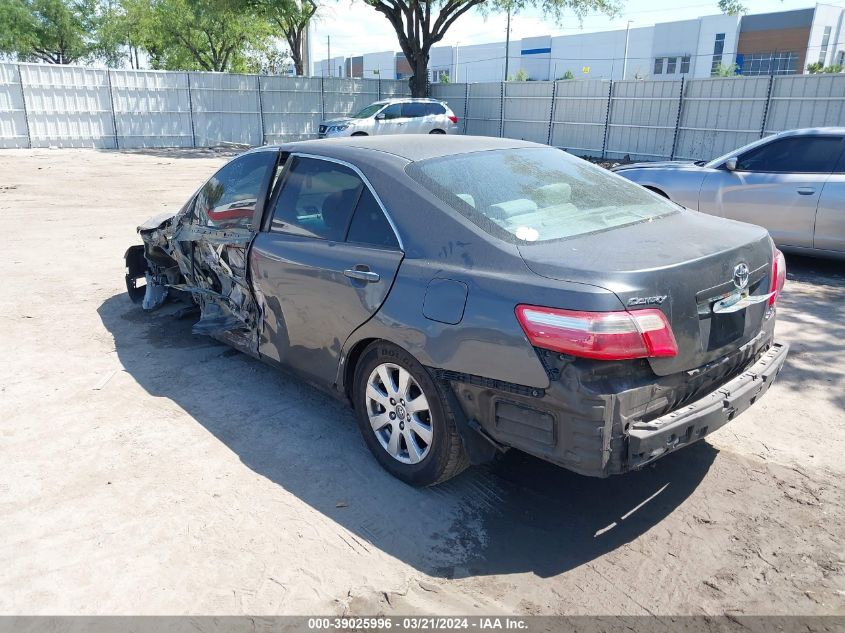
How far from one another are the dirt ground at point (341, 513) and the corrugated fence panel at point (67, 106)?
21309mm

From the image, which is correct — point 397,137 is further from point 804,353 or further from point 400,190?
point 804,353

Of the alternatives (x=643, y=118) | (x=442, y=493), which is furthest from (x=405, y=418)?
(x=643, y=118)

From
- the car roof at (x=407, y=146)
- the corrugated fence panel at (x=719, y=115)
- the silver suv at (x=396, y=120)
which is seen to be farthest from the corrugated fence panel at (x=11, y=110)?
the car roof at (x=407, y=146)

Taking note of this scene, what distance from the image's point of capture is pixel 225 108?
26.1 metres

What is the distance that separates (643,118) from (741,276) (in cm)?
1938

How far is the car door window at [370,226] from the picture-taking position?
342cm

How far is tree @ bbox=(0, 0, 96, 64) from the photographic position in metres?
36.7

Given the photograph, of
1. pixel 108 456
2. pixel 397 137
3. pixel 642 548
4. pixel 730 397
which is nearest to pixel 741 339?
pixel 730 397

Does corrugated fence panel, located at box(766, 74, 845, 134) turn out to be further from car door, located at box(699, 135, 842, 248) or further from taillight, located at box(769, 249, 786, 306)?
taillight, located at box(769, 249, 786, 306)

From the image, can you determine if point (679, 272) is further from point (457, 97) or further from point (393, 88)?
point (393, 88)

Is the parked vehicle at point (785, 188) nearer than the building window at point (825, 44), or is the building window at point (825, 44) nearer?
the parked vehicle at point (785, 188)

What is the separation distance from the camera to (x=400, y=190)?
134 inches

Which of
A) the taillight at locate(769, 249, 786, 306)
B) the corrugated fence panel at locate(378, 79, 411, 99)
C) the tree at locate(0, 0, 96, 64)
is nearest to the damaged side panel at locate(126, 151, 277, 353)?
the taillight at locate(769, 249, 786, 306)

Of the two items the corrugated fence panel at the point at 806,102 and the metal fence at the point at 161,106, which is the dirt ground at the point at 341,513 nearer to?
the corrugated fence panel at the point at 806,102
